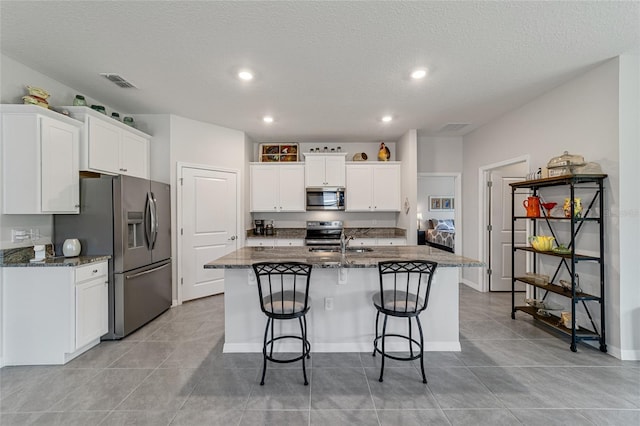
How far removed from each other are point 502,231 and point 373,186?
7.52 ft

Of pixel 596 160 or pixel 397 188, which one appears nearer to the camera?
pixel 596 160

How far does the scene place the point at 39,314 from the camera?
2.41 meters

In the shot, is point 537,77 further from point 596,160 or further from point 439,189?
point 439,189

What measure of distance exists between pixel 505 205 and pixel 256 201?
4376 mm

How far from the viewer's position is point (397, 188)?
5.02 metres

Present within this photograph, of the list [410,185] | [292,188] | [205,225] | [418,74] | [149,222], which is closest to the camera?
[418,74]

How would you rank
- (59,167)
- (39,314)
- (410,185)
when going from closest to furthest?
(39,314) → (59,167) → (410,185)

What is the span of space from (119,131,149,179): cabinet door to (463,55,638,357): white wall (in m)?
5.25

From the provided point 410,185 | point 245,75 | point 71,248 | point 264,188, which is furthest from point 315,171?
point 71,248

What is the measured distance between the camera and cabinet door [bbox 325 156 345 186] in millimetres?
4973

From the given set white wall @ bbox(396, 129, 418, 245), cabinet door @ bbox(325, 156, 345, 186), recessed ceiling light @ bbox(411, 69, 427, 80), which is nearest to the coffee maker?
cabinet door @ bbox(325, 156, 345, 186)

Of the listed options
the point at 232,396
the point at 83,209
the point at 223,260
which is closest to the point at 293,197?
the point at 223,260

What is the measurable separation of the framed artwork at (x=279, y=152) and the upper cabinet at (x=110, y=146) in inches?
77.6

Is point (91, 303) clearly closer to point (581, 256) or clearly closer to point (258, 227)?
point (258, 227)
